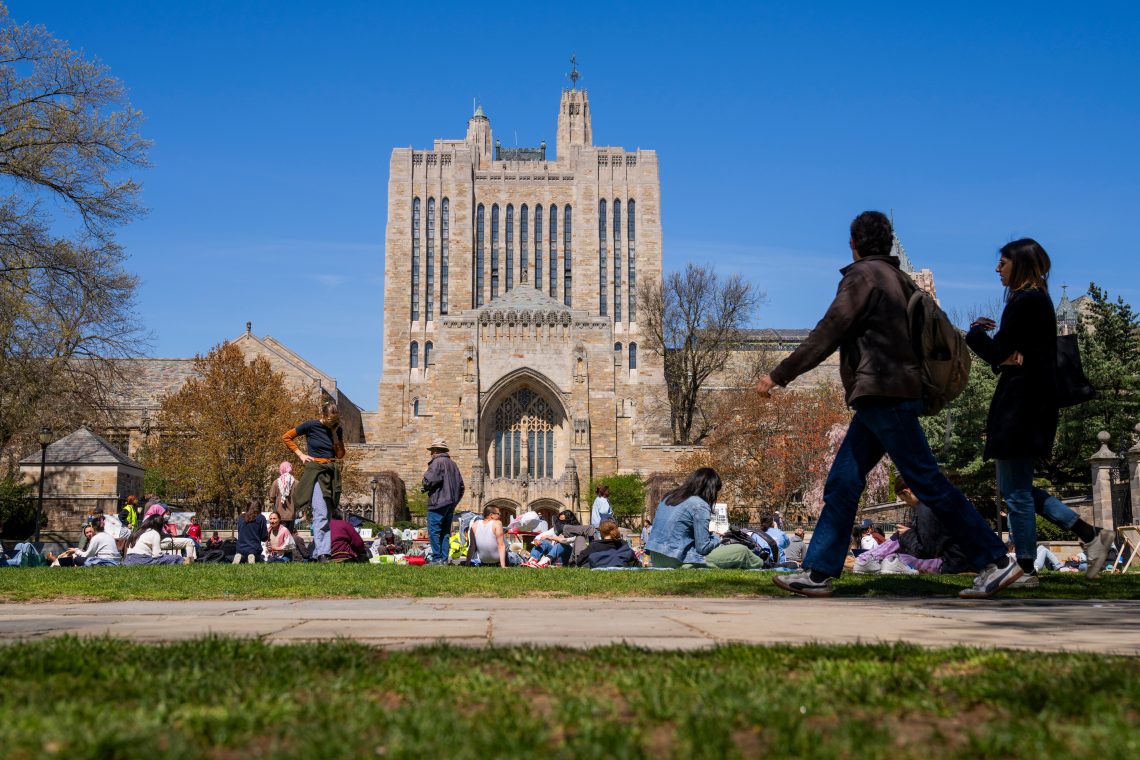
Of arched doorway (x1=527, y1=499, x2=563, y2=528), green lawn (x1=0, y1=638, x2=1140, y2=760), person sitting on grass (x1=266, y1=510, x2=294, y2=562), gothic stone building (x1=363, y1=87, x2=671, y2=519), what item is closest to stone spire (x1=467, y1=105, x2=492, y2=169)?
gothic stone building (x1=363, y1=87, x2=671, y2=519)

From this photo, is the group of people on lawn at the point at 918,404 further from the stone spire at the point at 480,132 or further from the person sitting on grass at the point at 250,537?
the stone spire at the point at 480,132

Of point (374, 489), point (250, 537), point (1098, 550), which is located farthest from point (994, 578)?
point (374, 489)

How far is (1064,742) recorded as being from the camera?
222cm

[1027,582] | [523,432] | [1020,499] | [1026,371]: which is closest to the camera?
[1026,371]

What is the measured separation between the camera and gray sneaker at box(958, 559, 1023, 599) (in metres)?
6.09

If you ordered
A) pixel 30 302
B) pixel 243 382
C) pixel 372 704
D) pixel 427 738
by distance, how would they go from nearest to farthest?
A: pixel 427 738, pixel 372 704, pixel 30 302, pixel 243 382

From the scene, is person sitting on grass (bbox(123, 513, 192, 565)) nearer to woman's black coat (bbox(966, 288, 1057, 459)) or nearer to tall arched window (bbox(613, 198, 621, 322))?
woman's black coat (bbox(966, 288, 1057, 459))

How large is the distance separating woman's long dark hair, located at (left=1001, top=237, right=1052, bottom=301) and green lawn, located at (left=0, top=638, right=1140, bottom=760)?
4.14 m

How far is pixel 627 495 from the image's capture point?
48812 millimetres

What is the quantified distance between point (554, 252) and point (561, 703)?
232ft

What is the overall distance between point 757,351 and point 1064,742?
71.8 m

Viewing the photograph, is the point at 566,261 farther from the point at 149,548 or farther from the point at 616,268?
the point at 149,548

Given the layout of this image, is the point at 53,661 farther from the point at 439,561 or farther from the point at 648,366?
the point at 648,366

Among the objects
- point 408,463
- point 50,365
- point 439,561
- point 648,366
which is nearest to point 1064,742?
point 439,561
